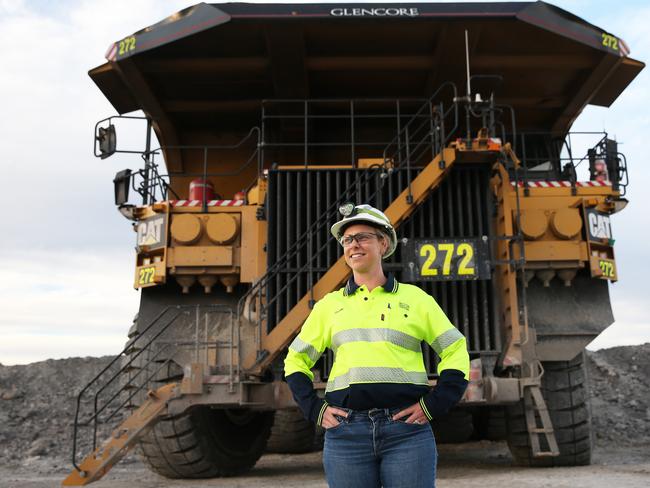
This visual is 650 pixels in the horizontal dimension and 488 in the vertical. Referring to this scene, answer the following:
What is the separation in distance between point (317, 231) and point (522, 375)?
7.29ft

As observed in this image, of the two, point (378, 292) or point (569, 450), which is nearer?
point (378, 292)

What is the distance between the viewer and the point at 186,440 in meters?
7.05

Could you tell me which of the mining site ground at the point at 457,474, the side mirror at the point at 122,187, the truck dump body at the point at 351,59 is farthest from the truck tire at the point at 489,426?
the side mirror at the point at 122,187

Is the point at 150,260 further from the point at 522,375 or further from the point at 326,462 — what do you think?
the point at 326,462

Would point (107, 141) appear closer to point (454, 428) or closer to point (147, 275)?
point (147, 275)

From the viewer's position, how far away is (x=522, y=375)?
662 cm

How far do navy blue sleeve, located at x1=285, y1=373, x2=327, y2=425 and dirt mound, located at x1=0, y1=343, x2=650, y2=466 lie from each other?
27.1 feet

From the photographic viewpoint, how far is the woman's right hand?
2.62 meters

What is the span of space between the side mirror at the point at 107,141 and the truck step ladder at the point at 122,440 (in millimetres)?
2648

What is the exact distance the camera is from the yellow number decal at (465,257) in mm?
6637

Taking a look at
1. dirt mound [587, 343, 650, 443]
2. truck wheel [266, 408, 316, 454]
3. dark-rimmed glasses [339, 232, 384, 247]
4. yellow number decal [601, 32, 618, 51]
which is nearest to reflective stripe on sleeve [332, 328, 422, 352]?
dark-rimmed glasses [339, 232, 384, 247]

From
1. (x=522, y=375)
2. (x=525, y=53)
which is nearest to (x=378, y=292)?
(x=522, y=375)

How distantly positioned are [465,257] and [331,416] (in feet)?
14.0

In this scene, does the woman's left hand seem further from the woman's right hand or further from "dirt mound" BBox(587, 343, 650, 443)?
"dirt mound" BBox(587, 343, 650, 443)
